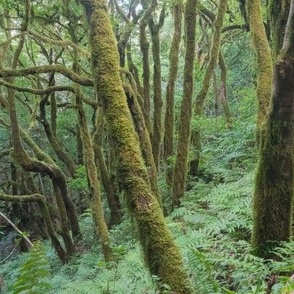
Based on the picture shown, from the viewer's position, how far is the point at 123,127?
3301mm

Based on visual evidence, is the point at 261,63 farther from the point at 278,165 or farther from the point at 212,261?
the point at 212,261

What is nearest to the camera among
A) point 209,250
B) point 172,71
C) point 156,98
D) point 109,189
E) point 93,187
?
A: point 209,250

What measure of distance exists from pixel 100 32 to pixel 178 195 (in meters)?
5.54

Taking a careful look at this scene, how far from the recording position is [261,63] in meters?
5.84

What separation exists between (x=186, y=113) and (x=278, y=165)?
16.8ft

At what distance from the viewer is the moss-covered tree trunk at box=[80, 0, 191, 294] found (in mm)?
2998

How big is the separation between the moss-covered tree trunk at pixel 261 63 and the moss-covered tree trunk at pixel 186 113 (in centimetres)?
177

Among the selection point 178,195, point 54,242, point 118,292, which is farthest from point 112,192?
point 118,292

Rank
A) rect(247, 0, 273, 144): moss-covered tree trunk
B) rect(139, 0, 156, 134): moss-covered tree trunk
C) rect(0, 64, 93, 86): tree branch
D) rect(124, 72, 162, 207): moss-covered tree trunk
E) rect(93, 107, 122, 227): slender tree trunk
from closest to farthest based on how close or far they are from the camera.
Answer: rect(247, 0, 273, 144): moss-covered tree trunk
rect(0, 64, 93, 86): tree branch
rect(124, 72, 162, 207): moss-covered tree trunk
rect(139, 0, 156, 134): moss-covered tree trunk
rect(93, 107, 122, 227): slender tree trunk

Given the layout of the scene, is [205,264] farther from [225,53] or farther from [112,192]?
[225,53]

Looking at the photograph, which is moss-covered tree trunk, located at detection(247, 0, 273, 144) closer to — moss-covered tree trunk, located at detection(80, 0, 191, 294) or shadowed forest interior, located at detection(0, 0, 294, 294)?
shadowed forest interior, located at detection(0, 0, 294, 294)

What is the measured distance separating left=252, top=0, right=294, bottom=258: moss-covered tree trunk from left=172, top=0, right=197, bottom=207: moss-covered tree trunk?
4870 mm

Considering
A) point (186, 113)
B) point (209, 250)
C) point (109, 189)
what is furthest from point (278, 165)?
point (109, 189)

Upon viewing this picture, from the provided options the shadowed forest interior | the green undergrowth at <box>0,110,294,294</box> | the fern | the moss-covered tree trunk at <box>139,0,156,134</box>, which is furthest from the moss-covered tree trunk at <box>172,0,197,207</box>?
the fern
